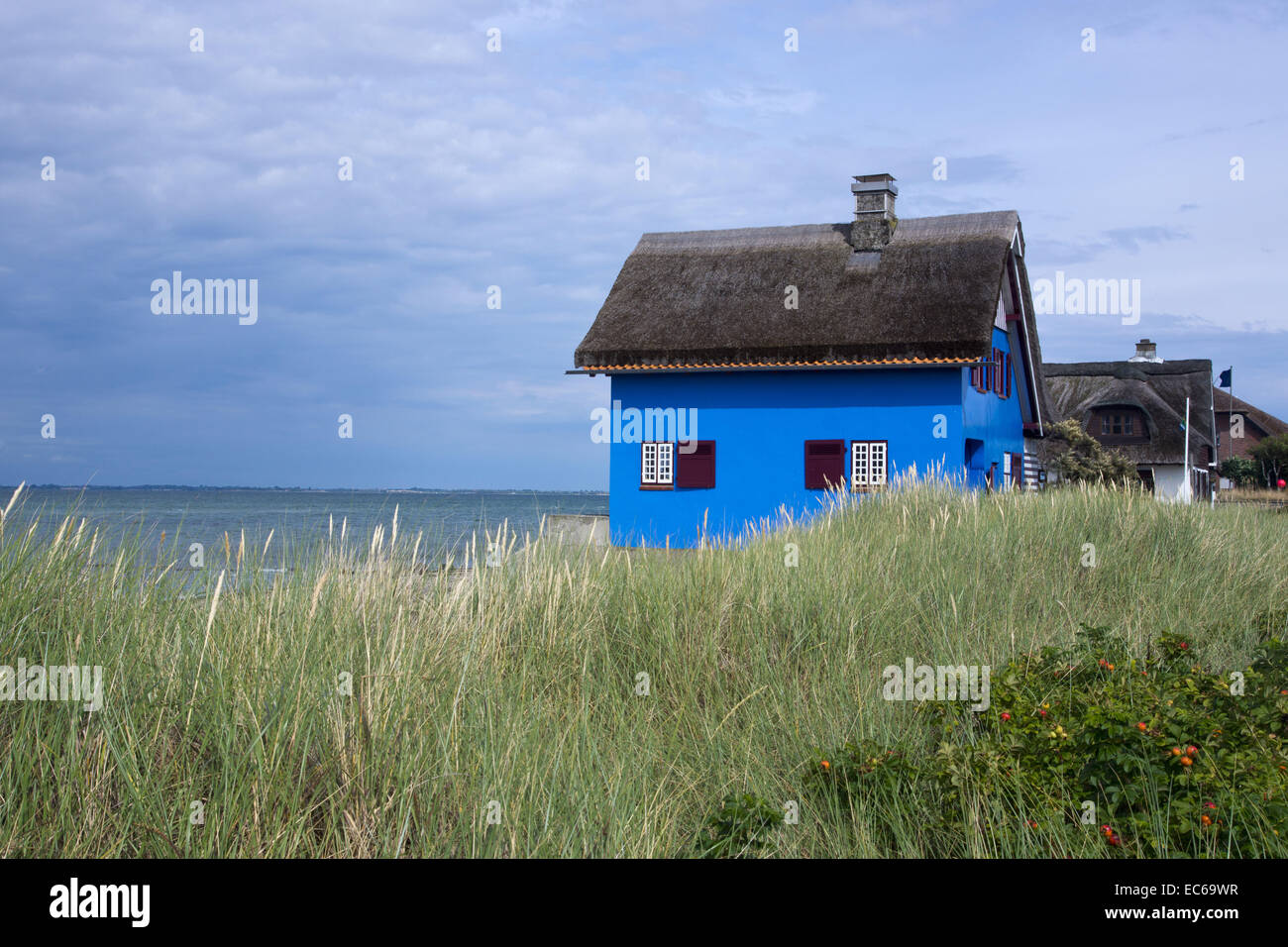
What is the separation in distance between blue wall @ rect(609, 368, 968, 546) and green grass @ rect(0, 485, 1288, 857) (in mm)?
11315

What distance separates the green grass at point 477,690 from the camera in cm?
338

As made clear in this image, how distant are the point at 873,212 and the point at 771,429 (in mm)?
5994

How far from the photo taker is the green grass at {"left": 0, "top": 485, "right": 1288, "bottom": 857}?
3.38 metres

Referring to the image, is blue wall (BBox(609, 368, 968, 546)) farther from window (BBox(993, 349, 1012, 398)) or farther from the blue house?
window (BBox(993, 349, 1012, 398))

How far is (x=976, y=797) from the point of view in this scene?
13.6 feet

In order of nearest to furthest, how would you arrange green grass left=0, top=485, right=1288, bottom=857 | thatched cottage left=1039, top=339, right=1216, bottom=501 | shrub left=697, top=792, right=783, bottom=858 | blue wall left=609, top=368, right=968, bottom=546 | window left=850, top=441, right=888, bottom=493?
green grass left=0, top=485, right=1288, bottom=857 < shrub left=697, top=792, right=783, bottom=858 < blue wall left=609, top=368, right=968, bottom=546 < window left=850, top=441, right=888, bottom=493 < thatched cottage left=1039, top=339, right=1216, bottom=501

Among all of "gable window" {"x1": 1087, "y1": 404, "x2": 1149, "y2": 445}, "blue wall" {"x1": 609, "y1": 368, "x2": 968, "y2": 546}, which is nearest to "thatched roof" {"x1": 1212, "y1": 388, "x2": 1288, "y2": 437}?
"gable window" {"x1": 1087, "y1": 404, "x2": 1149, "y2": 445}

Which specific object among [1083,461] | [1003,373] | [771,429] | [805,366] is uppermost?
[1003,373]

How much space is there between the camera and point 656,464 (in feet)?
68.9

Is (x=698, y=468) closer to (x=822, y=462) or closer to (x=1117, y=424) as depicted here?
(x=822, y=462)

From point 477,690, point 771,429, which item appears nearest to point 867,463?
point 771,429
